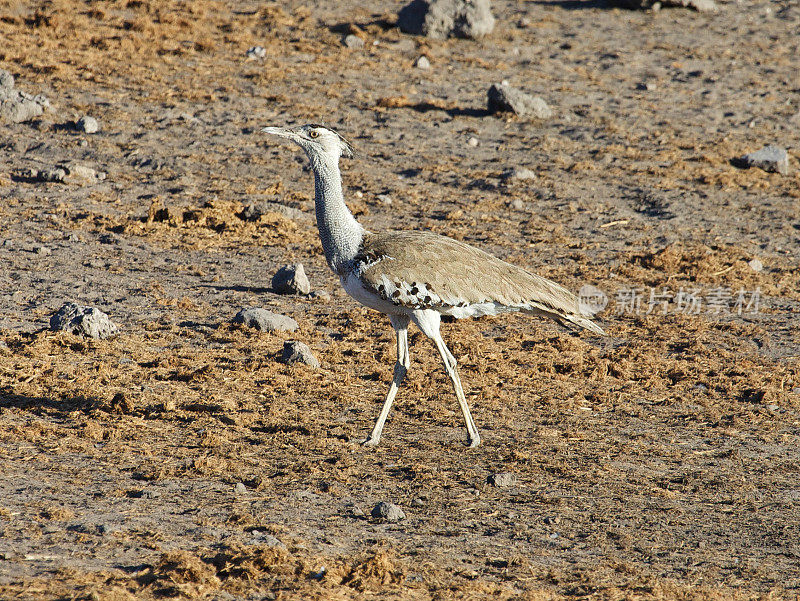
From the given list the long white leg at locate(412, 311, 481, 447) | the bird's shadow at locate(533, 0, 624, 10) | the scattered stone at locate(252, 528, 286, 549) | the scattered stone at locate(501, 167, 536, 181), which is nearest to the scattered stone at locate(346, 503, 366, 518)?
the scattered stone at locate(252, 528, 286, 549)

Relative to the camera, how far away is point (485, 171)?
11430 mm

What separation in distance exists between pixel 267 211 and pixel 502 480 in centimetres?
528

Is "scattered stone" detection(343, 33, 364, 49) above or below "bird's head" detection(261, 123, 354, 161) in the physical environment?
below

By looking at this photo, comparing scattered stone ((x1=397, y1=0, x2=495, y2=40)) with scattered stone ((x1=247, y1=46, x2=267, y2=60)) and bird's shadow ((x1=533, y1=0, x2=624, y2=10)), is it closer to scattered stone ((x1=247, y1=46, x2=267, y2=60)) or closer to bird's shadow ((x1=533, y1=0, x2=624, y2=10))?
scattered stone ((x1=247, y1=46, x2=267, y2=60))

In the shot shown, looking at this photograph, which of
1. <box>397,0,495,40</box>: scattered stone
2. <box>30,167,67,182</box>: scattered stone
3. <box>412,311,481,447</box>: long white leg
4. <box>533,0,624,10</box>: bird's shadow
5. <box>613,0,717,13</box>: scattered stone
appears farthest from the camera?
<box>533,0,624,10</box>: bird's shadow

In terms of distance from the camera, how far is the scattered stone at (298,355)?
704 centimetres

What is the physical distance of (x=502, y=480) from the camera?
5438 mm

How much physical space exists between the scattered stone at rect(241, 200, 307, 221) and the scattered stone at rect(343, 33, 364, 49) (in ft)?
19.2

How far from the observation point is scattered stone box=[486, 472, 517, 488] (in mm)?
5430

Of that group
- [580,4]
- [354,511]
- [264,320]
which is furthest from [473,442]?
[580,4]

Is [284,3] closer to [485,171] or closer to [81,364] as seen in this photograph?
[485,171]

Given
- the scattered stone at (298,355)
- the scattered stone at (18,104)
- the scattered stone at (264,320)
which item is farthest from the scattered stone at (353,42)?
the scattered stone at (298,355)

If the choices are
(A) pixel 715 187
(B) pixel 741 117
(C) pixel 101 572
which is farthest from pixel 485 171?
(C) pixel 101 572

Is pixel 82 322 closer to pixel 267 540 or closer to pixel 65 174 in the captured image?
pixel 267 540
